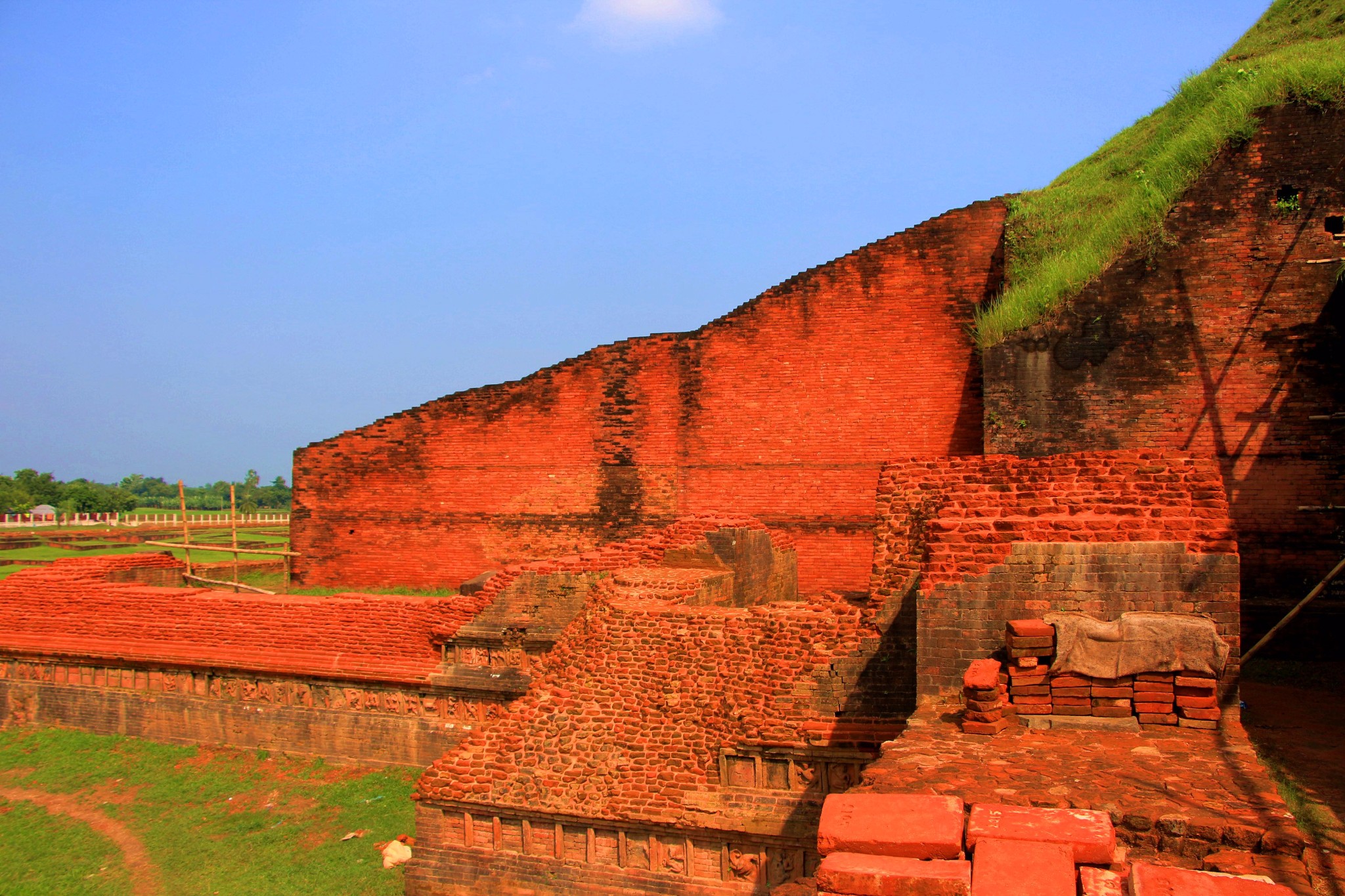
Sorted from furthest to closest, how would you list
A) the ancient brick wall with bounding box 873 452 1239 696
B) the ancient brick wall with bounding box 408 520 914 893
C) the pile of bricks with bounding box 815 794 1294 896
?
the ancient brick wall with bounding box 408 520 914 893, the ancient brick wall with bounding box 873 452 1239 696, the pile of bricks with bounding box 815 794 1294 896

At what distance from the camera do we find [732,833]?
612 cm

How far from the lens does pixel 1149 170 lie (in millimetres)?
10523

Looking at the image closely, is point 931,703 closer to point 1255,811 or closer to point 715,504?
point 1255,811

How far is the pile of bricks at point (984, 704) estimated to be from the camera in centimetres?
462

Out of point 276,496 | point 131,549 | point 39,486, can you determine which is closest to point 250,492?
point 276,496

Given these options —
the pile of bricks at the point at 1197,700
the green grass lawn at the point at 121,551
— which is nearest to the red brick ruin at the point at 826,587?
the pile of bricks at the point at 1197,700

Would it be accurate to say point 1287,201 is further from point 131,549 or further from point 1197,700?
point 131,549

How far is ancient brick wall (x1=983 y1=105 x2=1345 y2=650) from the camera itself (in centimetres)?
897

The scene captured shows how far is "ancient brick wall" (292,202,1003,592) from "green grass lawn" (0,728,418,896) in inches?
166

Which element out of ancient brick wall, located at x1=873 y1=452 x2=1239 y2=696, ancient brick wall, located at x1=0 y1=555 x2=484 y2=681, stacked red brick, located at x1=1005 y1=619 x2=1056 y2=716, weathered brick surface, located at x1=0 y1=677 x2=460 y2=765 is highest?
ancient brick wall, located at x1=873 y1=452 x2=1239 y2=696

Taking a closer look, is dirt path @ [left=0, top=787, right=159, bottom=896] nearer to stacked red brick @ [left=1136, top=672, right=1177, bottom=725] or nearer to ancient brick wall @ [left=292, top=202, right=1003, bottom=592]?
ancient brick wall @ [left=292, top=202, right=1003, bottom=592]

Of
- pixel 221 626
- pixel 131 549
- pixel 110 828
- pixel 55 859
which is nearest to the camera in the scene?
pixel 55 859

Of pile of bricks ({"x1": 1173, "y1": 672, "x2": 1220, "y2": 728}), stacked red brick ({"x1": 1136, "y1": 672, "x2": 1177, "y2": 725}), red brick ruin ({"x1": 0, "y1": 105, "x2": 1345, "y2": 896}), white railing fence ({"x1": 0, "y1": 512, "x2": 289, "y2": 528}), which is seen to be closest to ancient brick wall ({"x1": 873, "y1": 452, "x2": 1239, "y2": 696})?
red brick ruin ({"x1": 0, "y1": 105, "x2": 1345, "y2": 896})

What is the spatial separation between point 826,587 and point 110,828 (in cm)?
797
